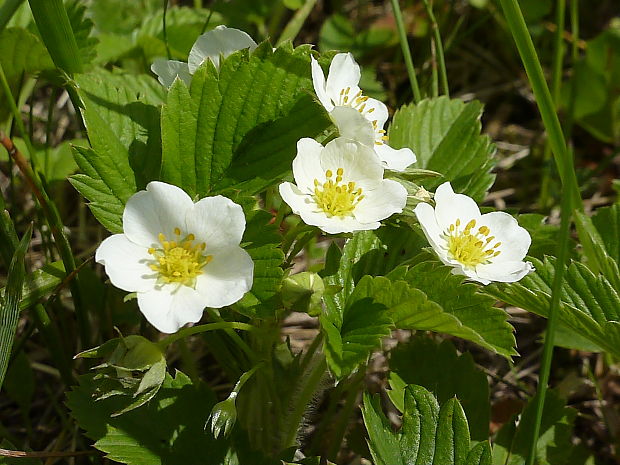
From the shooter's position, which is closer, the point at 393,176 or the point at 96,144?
the point at 96,144

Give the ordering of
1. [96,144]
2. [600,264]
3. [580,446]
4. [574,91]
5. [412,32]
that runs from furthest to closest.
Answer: [412,32] → [574,91] → [580,446] → [600,264] → [96,144]

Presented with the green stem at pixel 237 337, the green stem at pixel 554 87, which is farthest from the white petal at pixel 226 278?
the green stem at pixel 554 87

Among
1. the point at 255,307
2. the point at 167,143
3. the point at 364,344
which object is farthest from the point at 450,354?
the point at 167,143

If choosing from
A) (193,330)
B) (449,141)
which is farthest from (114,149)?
(449,141)

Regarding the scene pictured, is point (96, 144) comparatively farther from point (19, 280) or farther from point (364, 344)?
point (364, 344)

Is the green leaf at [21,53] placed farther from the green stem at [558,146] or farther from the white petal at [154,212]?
Result: the green stem at [558,146]
